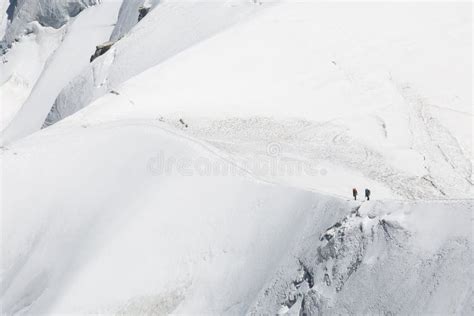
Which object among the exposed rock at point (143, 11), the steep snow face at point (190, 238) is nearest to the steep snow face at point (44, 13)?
the exposed rock at point (143, 11)

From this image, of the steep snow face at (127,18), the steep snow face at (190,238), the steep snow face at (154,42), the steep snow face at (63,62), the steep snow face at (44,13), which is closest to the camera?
the steep snow face at (190,238)

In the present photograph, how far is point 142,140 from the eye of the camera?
28.6m

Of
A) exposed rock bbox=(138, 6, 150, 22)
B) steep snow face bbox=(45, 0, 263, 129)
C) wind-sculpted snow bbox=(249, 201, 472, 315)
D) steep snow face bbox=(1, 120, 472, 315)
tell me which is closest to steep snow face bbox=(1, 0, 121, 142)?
steep snow face bbox=(45, 0, 263, 129)

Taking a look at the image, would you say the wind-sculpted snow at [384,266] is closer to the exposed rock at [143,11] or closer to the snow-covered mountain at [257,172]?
the snow-covered mountain at [257,172]

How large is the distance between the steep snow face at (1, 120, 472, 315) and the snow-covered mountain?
2.2 inches

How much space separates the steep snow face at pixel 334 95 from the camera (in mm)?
26922

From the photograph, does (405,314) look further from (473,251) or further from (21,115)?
(21,115)

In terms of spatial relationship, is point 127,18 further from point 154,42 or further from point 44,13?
point 44,13

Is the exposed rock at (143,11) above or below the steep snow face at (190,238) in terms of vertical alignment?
above

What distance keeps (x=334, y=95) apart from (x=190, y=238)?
14.8 m

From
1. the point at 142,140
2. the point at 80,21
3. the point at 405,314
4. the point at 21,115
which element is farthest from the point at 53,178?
the point at 80,21

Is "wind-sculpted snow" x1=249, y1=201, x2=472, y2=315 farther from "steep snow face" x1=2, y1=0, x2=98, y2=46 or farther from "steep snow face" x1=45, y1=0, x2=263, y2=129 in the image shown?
"steep snow face" x1=2, y1=0, x2=98, y2=46

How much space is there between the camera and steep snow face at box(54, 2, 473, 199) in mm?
26922

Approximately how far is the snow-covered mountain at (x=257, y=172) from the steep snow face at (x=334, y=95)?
0.12 metres
